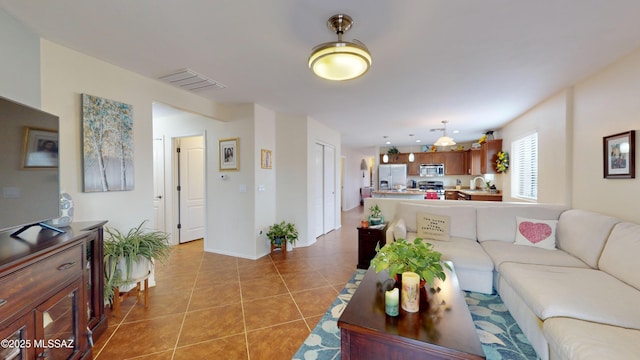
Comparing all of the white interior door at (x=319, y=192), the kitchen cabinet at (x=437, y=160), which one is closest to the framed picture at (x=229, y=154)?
the white interior door at (x=319, y=192)

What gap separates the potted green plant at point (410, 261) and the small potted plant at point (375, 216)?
6.10ft

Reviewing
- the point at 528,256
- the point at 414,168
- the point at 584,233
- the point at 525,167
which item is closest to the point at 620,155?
the point at 584,233

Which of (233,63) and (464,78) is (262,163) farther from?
(464,78)

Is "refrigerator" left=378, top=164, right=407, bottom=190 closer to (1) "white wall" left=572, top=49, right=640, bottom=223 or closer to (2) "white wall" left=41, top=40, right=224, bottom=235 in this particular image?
(1) "white wall" left=572, top=49, right=640, bottom=223

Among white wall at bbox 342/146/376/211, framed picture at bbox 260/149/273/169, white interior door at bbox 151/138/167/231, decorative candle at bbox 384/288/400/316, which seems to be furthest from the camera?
white wall at bbox 342/146/376/211

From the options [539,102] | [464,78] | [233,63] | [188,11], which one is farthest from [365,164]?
[188,11]

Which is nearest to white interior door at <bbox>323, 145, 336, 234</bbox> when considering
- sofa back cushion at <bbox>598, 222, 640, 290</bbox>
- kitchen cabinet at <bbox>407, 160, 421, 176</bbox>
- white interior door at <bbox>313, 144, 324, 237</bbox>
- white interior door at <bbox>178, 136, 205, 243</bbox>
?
white interior door at <bbox>313, 144, 324, 237</bbox>

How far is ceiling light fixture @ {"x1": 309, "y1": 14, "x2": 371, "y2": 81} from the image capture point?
5.31ft

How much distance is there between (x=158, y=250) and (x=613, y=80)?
16.0ft

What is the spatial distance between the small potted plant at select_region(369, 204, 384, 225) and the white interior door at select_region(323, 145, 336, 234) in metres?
1.70

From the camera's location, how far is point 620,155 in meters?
2.41

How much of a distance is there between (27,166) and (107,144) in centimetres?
107

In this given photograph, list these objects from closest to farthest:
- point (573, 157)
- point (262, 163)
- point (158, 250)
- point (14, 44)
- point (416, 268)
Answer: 1. point (416, 268)
2. point (14, 44)
3. point (158, 250)
4. point (573, 157)
5. point (262, 163)

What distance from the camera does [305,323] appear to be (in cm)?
217
